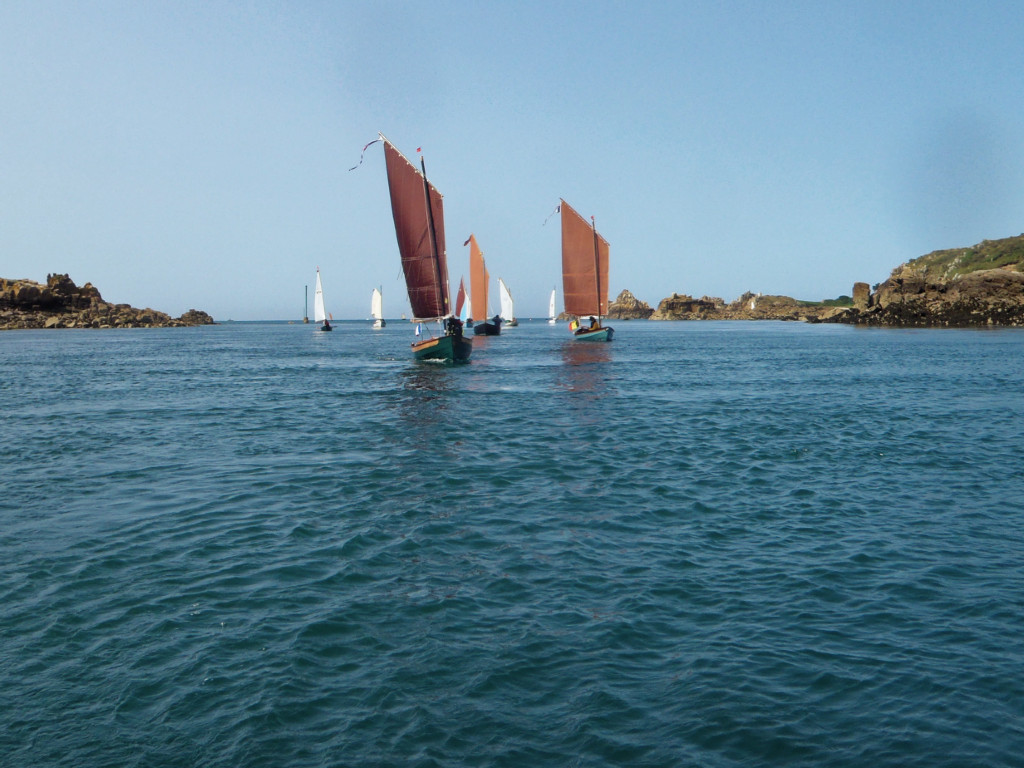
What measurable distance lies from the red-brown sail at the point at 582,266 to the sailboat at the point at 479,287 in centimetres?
3276

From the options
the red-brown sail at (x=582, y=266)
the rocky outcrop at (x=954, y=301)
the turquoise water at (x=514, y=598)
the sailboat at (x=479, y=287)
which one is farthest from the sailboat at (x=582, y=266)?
the rocky outcrop at (x=954, y=301)

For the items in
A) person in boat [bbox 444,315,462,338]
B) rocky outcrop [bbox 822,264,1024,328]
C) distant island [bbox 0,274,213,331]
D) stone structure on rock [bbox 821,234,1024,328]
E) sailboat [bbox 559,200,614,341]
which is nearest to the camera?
person in boat [bbox 444,315,462,338]

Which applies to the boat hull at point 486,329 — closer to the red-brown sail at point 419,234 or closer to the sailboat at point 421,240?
the sailboat at point 421,240

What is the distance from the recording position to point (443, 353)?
2093 inches

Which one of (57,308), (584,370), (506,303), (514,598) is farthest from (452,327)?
(57,308)

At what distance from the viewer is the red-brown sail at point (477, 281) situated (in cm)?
10612

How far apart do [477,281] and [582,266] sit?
4024cm

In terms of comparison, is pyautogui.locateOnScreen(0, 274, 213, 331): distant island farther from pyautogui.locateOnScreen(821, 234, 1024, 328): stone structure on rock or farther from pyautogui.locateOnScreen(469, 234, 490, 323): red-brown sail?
pyautogui.locateOnScreen(821, 234, 1024, 328): stone structure on rock

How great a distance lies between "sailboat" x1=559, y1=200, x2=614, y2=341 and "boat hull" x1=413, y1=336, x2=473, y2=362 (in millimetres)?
22334

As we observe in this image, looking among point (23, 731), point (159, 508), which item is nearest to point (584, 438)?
point (159, 508)

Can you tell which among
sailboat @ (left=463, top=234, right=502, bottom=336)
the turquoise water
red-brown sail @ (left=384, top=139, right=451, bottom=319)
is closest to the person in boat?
red-brown sail @ (left=384, top=139, right=451, bottom=319)

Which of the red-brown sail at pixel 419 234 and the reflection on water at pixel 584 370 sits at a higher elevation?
the red-brown sail at pixel 419 234

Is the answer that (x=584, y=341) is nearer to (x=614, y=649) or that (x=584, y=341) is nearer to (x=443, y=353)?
(x=443, y=353)

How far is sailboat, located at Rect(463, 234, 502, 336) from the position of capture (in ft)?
348
